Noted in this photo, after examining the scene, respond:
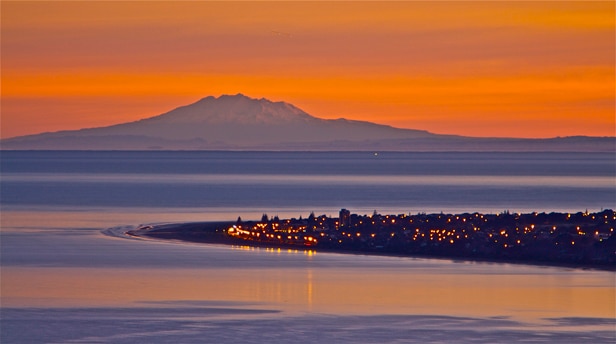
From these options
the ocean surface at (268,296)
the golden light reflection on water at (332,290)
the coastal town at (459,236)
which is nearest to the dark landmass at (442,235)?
the coastal town at (459,236)

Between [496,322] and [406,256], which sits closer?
[496,322]

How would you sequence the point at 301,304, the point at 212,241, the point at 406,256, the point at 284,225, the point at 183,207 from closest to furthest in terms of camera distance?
the point at 301,304 → the point at 406,256 → the point at 212,241 → the point at 284,225 → the point at 183,207

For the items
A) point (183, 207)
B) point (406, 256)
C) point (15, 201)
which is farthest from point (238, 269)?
point (15, 201)

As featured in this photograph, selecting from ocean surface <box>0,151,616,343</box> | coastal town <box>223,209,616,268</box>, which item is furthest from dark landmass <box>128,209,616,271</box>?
ocean surface <box>0,151,616,343</box>

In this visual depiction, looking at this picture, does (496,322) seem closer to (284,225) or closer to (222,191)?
(284,225)

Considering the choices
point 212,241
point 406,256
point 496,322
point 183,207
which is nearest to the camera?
point 496,322

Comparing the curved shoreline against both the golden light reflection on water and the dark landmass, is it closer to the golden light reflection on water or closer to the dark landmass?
the dark landmass

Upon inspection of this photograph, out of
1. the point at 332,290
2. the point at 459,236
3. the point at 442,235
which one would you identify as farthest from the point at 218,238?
the point at 332,290

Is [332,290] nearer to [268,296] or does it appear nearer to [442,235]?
[268,296]
